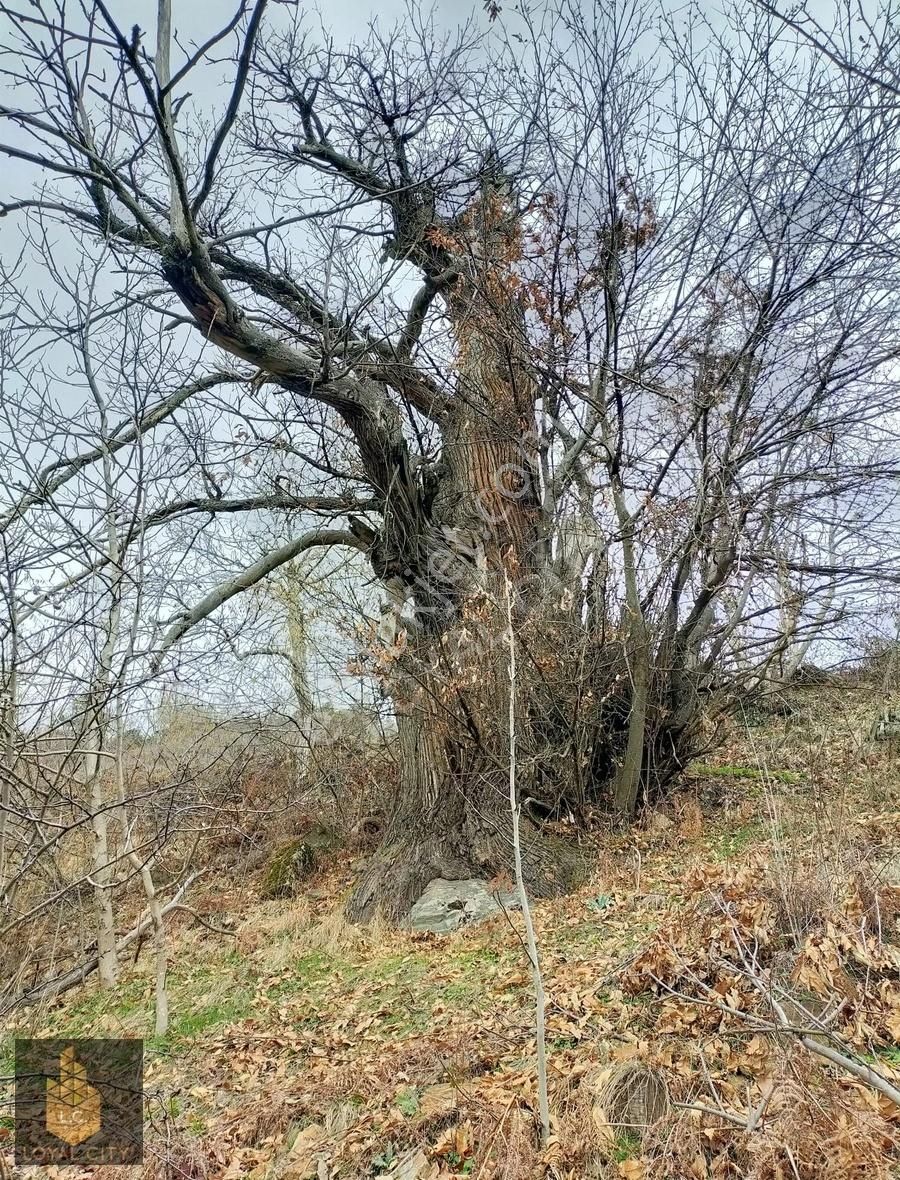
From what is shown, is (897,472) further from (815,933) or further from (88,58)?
(88,58)

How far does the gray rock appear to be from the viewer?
5266 mm

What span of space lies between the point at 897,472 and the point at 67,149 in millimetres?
6840

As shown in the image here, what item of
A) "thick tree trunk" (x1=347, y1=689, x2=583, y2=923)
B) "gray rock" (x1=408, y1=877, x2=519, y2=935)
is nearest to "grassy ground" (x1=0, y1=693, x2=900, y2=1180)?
"gray rock" (x1=408, y1=877, x2=519, y2=935)

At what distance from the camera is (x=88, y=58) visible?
3.20 m

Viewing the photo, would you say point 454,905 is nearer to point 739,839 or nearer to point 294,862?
point 739,839

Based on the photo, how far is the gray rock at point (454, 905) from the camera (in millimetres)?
5266

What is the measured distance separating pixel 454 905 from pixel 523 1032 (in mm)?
2060

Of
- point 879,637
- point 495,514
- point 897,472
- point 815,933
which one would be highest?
point 495,514

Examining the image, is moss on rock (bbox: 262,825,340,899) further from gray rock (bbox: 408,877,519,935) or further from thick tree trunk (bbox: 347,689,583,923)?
gray rock (bbox: 408,877,519,935)

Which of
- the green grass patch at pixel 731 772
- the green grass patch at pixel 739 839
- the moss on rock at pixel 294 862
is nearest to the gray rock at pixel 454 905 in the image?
the green grass patch at pixel 739 839

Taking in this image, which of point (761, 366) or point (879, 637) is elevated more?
point (761, 366)

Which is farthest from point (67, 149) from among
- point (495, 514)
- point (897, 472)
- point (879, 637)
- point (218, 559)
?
point (879, 637)

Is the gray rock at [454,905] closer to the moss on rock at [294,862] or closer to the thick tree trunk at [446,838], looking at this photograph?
the thick tree trunk at [446,838]

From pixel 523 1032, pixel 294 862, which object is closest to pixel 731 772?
pixel 294 862
